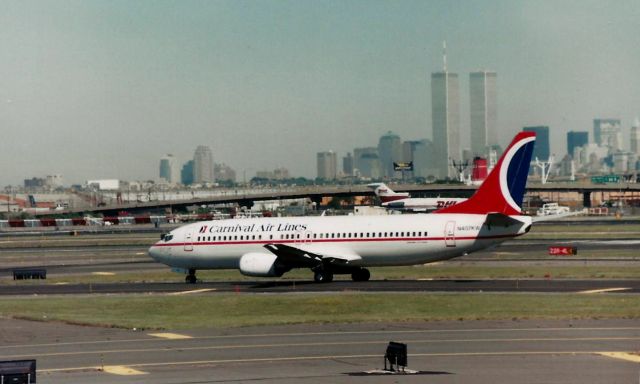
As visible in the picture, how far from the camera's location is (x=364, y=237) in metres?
62.8

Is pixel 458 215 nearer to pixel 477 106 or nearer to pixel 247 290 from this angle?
pixel 247 290

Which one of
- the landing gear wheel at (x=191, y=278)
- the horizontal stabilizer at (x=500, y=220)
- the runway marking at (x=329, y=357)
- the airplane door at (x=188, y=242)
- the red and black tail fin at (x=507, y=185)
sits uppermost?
the red and black tail fin at (x=507, y=185)

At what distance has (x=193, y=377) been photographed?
101ft

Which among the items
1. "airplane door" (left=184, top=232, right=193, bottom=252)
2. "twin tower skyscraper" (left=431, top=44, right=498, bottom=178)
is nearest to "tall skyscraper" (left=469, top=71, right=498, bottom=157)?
"twin tower skyscraper" (left=431, top=44, right=498, bottom=178)

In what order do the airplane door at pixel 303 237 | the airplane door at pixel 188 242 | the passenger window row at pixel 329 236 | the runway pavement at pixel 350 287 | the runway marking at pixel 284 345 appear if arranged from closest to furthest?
the runway marking at pixel 284 345
the runway pavement at pixel 350 287
the passenger window row at pixel 329 236
the airplane door at pixel 303 237
the airplane door at pixel 188 242

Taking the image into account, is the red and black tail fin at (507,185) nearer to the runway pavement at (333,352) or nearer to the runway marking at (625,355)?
the runway pavement at (333,352)

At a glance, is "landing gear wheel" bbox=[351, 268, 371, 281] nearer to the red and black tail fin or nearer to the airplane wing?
the airplane wing

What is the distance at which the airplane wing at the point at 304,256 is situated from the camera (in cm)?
6228

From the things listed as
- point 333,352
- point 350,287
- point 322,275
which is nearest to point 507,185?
point 350,287

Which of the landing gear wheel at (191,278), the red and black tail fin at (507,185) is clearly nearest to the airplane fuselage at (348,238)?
the landing gear wheel at (191,278)

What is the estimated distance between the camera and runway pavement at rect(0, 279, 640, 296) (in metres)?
55.2

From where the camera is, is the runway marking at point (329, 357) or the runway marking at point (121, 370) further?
the runway marking at point (329, 357)

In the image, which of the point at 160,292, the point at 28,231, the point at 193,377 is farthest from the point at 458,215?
the point at 28,231

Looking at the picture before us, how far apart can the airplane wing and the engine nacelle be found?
1.96 feet
